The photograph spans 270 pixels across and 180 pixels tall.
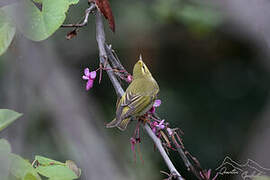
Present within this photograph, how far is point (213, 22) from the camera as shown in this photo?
236 inches

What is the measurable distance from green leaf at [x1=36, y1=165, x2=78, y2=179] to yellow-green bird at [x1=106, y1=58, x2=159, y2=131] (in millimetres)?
863

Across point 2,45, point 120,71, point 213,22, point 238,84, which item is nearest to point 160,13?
point 213,22

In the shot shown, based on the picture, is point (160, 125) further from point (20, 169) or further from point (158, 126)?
point (20, 169)

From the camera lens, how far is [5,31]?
1817 millimetres

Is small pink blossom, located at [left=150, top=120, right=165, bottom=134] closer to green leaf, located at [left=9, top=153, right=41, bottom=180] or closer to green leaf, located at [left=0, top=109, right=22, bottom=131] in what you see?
green leaf, located at [left=9, top=153, right=41, bottom=180]

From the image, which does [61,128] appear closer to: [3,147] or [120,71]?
[3,147]

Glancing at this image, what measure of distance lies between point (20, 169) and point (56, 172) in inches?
6.2

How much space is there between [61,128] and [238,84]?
5.18 metres

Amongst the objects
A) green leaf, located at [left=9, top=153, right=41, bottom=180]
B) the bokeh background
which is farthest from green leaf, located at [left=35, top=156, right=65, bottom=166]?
the bokeh background

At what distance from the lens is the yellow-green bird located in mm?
2920

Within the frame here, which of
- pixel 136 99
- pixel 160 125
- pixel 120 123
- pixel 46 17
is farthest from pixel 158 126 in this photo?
pixel 136 99

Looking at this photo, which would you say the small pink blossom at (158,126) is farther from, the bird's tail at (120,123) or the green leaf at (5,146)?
the green leaf at (5,146)

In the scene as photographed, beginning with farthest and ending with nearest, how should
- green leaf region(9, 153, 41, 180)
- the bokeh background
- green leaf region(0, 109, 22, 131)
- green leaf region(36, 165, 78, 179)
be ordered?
the bokeh background → green leaf region(36, 165, 78, 179) → green leaf region(9, 153, 41, 180) → green leaf region(0, 109, 22, 131)

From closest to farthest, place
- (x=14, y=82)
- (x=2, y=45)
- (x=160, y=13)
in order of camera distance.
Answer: (x=14, y=82), (x=2, y=45), (x=160, y=13)
